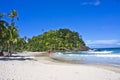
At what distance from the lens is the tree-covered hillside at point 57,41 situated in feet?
414

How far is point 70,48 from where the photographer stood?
443 feet

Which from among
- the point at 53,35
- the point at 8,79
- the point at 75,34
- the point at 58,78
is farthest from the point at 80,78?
the point at 75,34

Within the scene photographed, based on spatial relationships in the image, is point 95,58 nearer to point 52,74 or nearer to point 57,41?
point 52,74

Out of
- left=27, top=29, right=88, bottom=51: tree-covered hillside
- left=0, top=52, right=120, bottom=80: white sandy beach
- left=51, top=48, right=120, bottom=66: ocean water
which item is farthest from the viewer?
left=27, top=29, right=88, bottom=51: tree-covered hillside

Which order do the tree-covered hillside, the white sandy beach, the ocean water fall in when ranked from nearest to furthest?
the white sandy beach → the ocean water → the tree-covered hillside

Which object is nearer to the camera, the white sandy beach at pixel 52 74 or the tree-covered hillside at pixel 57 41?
the white sandy beach at pixel 52 74

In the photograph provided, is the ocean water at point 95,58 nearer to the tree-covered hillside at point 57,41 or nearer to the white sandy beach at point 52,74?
the white sandy beach at point 52,74

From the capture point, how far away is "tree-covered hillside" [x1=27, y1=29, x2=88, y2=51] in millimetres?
126062

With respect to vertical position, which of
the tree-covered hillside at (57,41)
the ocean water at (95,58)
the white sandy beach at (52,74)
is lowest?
the white sandy beach at (52,74)

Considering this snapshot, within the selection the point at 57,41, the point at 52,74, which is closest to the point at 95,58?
the point at 52,74

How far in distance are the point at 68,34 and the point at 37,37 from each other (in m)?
18.6

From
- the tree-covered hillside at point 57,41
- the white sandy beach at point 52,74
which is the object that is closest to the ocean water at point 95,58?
the white sandy beach at point 52,74

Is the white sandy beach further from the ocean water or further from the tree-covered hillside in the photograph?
the tree-covered hillside

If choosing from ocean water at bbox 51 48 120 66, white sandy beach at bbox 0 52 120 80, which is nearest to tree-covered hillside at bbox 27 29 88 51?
ocean water at bbox 51 48 120 66
